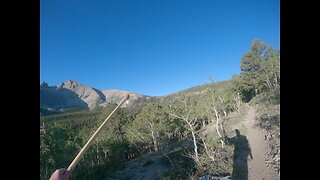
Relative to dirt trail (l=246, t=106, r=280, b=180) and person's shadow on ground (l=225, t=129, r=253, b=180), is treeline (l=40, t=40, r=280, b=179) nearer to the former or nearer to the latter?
person's shadow on ground (l=225, t=129, r=253, b=180)

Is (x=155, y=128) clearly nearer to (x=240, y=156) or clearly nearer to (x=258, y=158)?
(x=240, y=156)

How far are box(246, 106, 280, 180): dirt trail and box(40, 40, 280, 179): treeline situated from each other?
41.0 inches

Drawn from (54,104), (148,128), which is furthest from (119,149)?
(54,104)

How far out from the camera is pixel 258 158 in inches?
322

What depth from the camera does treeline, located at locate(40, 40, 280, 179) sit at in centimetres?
956

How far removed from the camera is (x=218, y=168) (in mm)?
6559

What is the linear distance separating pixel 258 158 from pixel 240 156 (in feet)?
2.69

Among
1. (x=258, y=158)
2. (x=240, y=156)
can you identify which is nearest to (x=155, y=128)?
(x=240, y=156)

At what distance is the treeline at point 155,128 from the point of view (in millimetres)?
9562

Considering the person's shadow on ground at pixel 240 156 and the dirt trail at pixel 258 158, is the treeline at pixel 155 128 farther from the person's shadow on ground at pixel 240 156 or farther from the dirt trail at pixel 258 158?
the dirt trail at pixel 258 158

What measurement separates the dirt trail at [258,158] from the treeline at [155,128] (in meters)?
1.04
